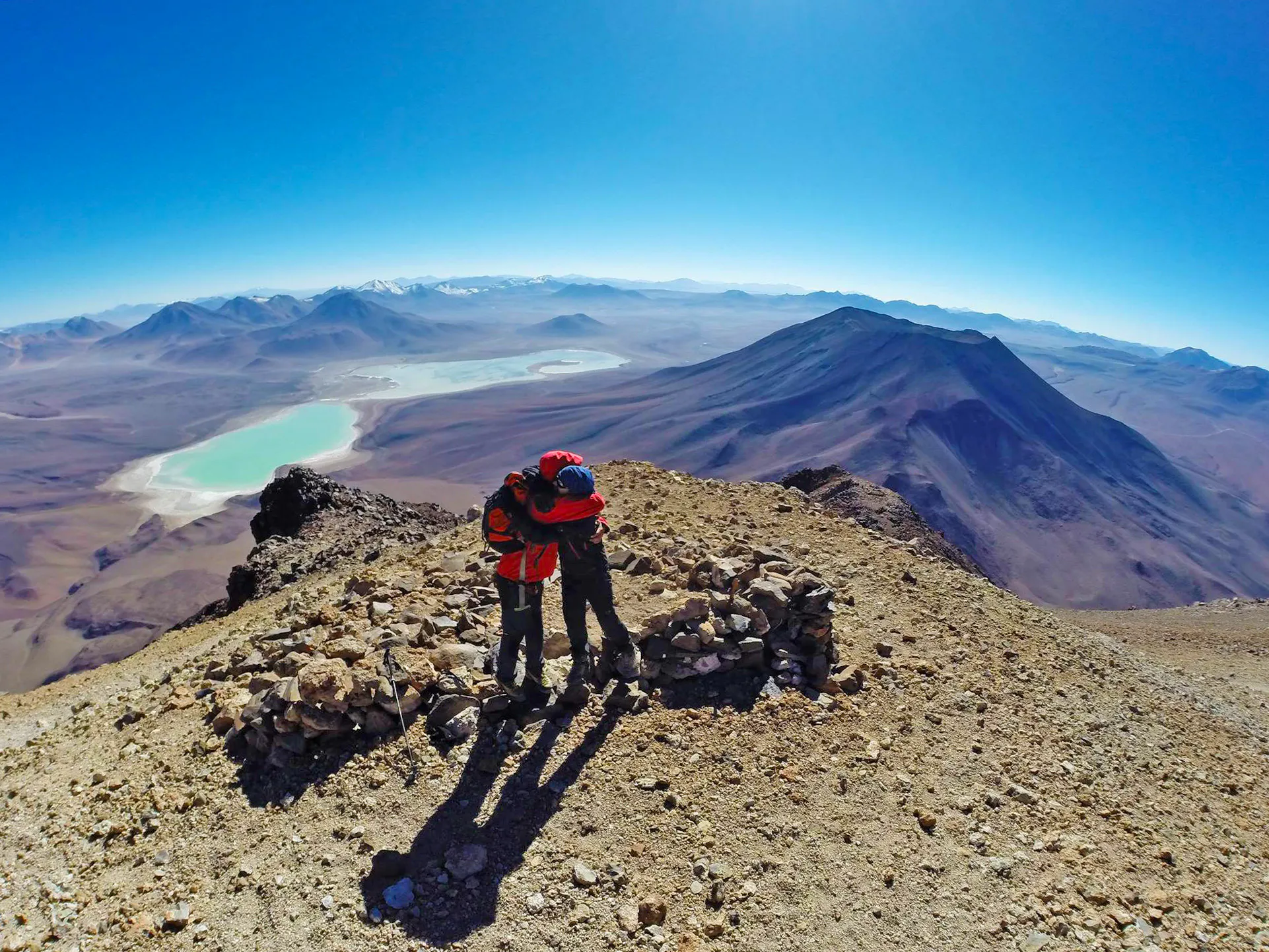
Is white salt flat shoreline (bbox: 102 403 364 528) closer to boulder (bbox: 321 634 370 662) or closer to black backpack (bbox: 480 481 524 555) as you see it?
boulder (bbox: 321 634 370 662)

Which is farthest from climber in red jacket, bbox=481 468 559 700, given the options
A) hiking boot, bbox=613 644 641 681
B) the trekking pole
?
the trekking pole

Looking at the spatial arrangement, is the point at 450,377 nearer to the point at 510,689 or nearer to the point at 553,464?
the point at 510,689

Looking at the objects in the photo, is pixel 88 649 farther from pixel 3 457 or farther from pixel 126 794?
pixel 3 457

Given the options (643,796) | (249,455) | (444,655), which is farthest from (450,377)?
(643,796)

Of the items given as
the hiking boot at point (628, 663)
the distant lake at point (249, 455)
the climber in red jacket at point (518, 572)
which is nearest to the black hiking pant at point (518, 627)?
the climber in red jacket at point (518, 572)

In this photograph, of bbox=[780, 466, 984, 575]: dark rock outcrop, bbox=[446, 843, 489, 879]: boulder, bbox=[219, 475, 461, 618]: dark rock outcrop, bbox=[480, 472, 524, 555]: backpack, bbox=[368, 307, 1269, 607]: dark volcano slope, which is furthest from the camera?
bbox=[368, 307, 1269, 607]: dark volcano slope

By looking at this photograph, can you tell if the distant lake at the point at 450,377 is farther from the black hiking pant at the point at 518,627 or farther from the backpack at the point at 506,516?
the backpack at the point at 506,516

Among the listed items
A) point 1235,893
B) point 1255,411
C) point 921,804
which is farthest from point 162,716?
point 1255,411
